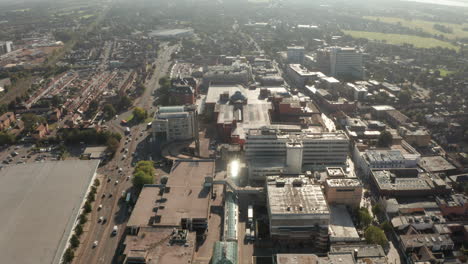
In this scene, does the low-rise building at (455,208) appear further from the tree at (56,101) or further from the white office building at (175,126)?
the tree at (56,101)

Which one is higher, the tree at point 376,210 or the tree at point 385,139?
the tree at point 385,139

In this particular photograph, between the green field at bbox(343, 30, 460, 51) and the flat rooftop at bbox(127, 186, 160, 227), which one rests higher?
the green field at bbox(343, 30, 460, 51)

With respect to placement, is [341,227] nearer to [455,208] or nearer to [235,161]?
[455,208]

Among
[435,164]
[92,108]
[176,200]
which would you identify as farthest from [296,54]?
[176,200]

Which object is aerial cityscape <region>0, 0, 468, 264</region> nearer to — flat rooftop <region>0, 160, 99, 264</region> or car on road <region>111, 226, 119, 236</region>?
flat rooftop <region>0, 160, 99, 264</region>

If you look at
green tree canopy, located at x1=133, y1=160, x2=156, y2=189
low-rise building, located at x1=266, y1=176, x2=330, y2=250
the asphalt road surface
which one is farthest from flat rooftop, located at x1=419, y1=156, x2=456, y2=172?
the asphalt road surface

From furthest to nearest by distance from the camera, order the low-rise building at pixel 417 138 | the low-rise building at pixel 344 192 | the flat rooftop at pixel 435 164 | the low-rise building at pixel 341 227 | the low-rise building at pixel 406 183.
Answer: the low-rise building at pixel 417 138, the flat rooftop at pixel 435 164, the low-rise building at pixel 406 183, the low-rise building at pixel 344 192, the low-rise building at pixel 341 227

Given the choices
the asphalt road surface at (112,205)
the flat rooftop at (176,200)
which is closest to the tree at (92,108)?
the asphalt road surface at (112,205)

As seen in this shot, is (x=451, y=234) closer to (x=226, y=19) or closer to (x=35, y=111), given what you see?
(x=35, y=111)
